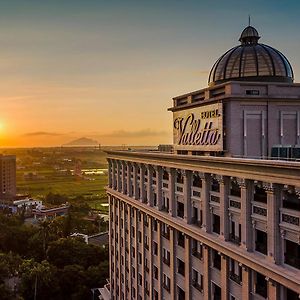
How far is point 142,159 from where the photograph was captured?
3869 cm

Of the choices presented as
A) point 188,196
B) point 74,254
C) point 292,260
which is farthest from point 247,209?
point 74,254

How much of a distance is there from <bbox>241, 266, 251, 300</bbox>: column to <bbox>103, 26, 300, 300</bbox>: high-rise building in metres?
0.06

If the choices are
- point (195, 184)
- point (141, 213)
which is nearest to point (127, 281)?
point (141, 213)

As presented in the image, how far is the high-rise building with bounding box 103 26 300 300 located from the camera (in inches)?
790

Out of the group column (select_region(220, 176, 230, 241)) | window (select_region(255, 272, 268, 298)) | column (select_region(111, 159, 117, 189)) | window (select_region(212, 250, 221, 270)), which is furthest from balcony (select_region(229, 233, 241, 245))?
column (select_region(111, 159, 117, 189))

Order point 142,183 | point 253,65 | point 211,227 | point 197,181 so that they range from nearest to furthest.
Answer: point 211,227 → point 197,181 → point 253,65 → point 142,183

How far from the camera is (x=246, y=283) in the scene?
2244cm

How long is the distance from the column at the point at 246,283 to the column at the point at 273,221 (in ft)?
7.94

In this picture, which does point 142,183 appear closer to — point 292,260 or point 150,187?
point 150,187

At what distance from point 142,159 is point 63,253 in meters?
42.4

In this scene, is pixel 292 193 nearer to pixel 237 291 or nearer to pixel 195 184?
pixel 237 291

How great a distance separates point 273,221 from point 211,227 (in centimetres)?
697

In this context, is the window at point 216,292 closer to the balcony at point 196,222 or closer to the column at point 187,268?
the column at point 187,268

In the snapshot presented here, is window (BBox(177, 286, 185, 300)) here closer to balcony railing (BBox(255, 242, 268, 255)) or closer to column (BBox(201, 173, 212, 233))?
column (BBox(201, 173, 212, 233))
